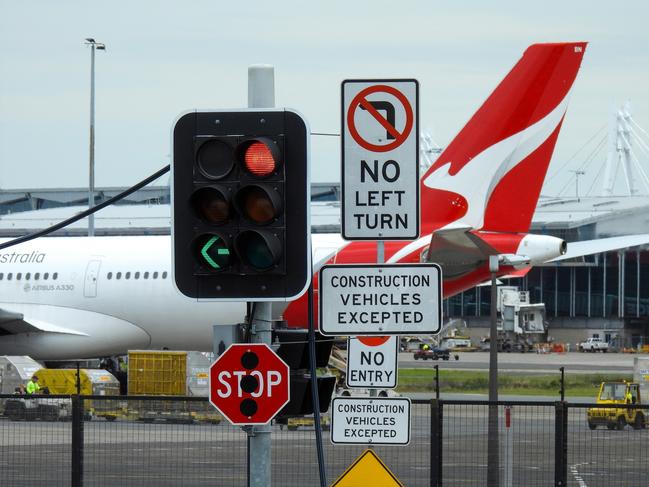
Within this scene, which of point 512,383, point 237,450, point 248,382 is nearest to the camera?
point 248,382

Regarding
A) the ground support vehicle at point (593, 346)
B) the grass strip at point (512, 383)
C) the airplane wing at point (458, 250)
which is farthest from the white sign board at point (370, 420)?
the ground support vehicle at point (593, 346)

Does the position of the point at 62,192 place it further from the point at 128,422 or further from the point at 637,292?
the point at 128,422

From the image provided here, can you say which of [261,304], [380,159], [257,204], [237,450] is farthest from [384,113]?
[237,450]

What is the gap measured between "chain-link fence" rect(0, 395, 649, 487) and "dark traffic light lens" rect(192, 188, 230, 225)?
6565 mm

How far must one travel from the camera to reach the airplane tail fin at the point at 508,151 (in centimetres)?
2709

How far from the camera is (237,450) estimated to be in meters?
15.5

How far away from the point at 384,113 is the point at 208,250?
1487 millimetres

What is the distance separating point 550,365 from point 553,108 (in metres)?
32.3

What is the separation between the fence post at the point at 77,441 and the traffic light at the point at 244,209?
679 centimetres

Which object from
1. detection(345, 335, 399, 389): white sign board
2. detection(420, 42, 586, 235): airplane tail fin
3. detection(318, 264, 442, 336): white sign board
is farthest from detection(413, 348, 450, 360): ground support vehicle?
detection(318, 264, 442, 336): white sign board

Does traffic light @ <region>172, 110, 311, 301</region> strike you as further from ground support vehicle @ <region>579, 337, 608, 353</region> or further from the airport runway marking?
ground support vehicle @ <region>579, 337, 608, 353</region>

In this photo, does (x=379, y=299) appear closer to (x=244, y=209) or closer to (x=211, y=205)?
(x=244, y=209)

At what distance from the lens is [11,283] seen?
35.1 meters

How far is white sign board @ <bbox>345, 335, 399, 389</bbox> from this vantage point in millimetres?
10008
